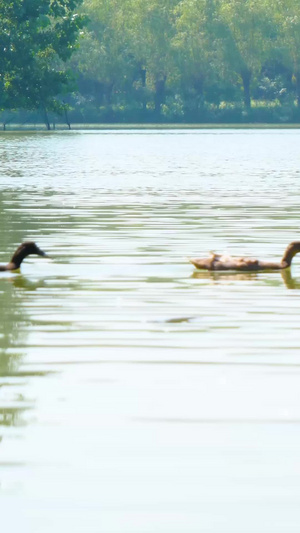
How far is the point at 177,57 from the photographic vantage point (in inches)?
5098

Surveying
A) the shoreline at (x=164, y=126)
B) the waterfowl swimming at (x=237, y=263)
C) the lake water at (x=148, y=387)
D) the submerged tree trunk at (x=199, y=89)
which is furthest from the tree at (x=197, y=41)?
the waterfowl swimming at (x=237, y=263)

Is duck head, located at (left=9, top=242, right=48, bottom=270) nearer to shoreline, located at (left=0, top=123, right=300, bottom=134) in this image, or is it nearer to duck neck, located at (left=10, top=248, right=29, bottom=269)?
duck neck, located at (left=10, top=248, right=29, bottom=269)

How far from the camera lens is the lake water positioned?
636 cm

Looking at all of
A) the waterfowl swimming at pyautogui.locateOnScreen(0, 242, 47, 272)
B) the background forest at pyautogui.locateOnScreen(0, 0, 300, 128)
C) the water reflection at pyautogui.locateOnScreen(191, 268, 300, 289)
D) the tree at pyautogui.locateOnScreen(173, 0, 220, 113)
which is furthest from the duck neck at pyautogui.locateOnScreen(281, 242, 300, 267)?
the tree at pyautogui.locateOnScreen(173, 0, 220, 113)

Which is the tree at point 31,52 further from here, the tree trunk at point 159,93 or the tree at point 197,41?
the tree trunk at point 159,93

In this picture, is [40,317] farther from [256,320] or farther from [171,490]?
[171,490]

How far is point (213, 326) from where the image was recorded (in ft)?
36.8

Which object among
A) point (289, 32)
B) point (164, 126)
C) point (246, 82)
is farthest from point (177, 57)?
point (164, 126)

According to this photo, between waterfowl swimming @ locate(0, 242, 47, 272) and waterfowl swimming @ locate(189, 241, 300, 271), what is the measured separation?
6.16ft

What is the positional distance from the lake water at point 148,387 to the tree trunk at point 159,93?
114936mm

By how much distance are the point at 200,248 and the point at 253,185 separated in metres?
A: 18.3

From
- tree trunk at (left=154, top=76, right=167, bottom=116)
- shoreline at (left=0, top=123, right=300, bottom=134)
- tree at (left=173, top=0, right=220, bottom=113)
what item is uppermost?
tree at (left=173, top=0, right=220, bottom=113)

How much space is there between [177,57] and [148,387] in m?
123

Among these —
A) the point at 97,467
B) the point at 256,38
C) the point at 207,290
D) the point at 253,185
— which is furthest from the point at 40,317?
the point at 256,38
